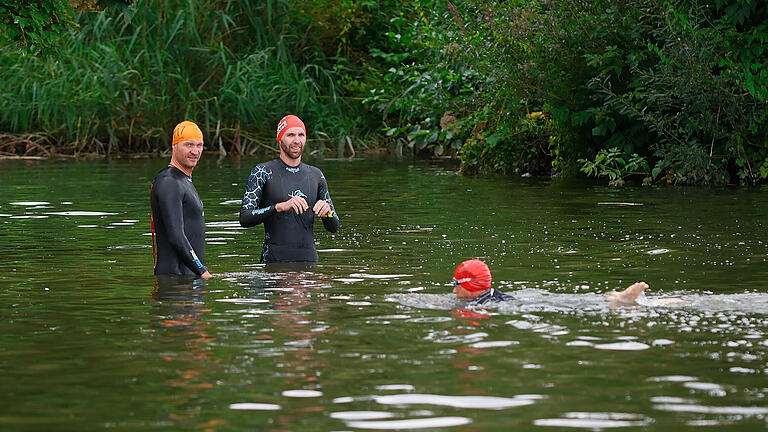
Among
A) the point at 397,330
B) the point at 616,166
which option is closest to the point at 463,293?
the point at 397,330

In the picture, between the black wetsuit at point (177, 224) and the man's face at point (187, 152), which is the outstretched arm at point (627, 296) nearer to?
the black wetsuit at point (177, 224)

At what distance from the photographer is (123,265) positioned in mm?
12000

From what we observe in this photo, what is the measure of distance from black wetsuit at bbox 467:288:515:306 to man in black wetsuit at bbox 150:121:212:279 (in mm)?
2137

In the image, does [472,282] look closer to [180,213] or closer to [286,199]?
[180,213]

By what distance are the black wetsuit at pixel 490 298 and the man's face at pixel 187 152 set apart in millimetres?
2451

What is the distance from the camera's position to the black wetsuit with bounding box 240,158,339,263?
446 inches

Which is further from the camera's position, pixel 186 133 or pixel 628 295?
pixel 186 133

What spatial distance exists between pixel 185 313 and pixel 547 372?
10.1ft

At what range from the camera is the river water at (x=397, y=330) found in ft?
20.7

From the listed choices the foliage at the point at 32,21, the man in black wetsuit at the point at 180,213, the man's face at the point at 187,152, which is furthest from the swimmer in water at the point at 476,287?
the foliage at the point at 32,21

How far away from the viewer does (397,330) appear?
840 centimetres

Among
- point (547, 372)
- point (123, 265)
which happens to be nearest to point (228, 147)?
point (123, 265)

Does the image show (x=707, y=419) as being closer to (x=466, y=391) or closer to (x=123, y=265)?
(x=466, y=391)

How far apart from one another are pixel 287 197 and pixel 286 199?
1.4 inches
